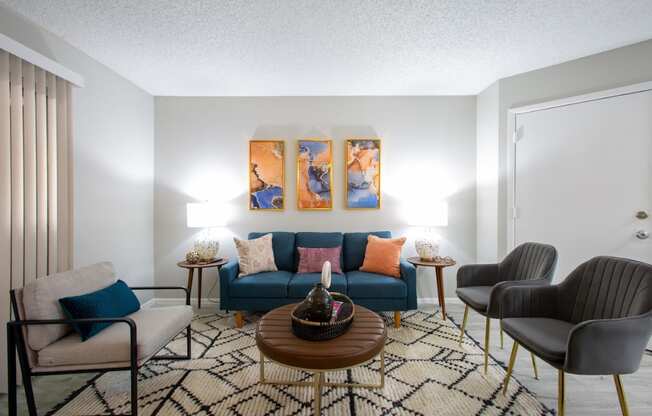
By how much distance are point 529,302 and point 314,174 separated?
2530 mm

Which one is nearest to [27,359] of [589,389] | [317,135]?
[317,135]

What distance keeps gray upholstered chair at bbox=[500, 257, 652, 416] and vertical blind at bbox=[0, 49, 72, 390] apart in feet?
10.9

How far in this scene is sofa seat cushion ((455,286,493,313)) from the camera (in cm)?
222

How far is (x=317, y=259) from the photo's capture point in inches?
126

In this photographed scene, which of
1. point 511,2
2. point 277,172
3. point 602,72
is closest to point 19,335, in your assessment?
point 277,172

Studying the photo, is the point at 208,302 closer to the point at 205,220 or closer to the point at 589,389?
the point at 205,220

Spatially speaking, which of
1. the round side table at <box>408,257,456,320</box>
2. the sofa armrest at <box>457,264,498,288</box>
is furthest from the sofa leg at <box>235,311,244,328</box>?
the sofa armrest at <box>457,264,498,288</box>

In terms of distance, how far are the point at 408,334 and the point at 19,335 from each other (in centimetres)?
279

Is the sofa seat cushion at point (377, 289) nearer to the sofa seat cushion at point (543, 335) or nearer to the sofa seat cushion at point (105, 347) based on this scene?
the sofa seat cushion at point (543, 335)

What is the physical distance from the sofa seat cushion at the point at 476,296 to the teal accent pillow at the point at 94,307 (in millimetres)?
2566

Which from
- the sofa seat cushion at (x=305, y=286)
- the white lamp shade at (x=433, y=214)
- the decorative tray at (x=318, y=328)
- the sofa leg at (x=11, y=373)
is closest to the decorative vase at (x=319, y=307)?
the decorative tray at (x=318, y=328)

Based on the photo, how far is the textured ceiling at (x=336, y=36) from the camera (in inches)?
80.1

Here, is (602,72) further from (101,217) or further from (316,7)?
(101,217)

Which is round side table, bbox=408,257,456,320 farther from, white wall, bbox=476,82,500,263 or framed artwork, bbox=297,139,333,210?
framed artwork, bbox=297,139,333,210
